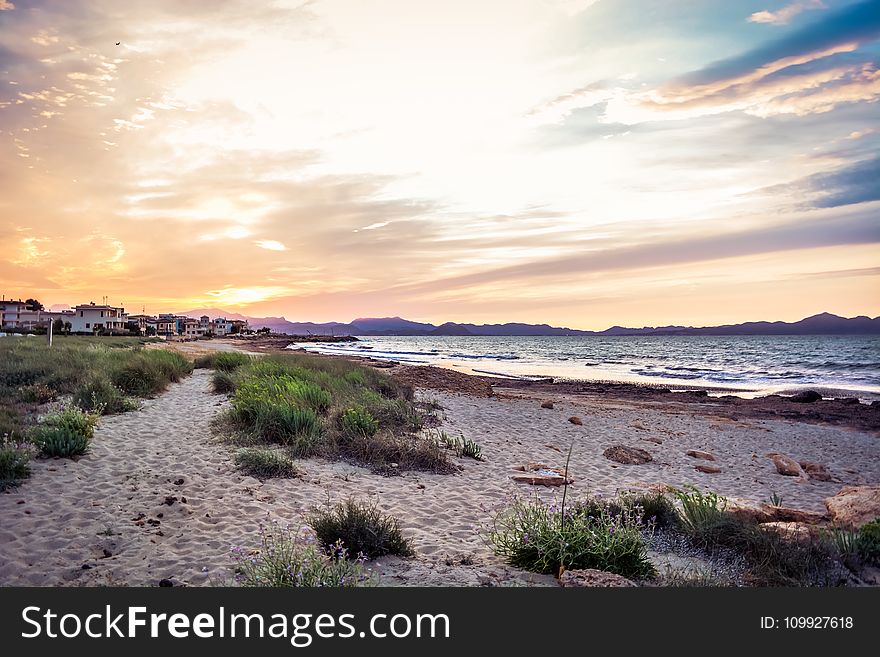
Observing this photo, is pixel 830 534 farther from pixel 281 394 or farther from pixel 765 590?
pixel 281 394

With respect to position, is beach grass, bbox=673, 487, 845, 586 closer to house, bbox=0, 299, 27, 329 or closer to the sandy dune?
the sandy dune

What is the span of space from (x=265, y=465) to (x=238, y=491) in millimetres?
890

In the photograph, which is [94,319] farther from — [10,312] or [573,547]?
[573,547]

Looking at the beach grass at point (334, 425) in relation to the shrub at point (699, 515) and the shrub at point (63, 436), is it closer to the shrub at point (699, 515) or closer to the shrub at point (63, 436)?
the shrub at point (63, 436)

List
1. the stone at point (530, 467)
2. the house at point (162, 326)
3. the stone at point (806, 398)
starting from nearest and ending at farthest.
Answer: the stone at point (530, 467) < the stone at point (806, 398) < the house at point (162, 326)

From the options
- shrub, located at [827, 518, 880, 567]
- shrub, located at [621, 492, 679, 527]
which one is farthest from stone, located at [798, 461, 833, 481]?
shrub, located at [621, 492, 679, 527]

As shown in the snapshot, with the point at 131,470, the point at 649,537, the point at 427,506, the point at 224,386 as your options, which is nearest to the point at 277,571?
the point at 427,506

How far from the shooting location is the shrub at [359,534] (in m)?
5.38

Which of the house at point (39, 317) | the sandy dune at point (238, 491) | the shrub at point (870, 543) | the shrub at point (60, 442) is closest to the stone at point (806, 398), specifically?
the sandy dune at point (238, 491)

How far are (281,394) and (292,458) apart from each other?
3.31m

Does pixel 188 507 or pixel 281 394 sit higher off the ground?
pixel 281 394

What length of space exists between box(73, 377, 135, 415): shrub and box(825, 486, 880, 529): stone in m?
13.8

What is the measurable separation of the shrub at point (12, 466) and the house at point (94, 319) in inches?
4261

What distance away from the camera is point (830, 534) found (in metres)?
5.88
